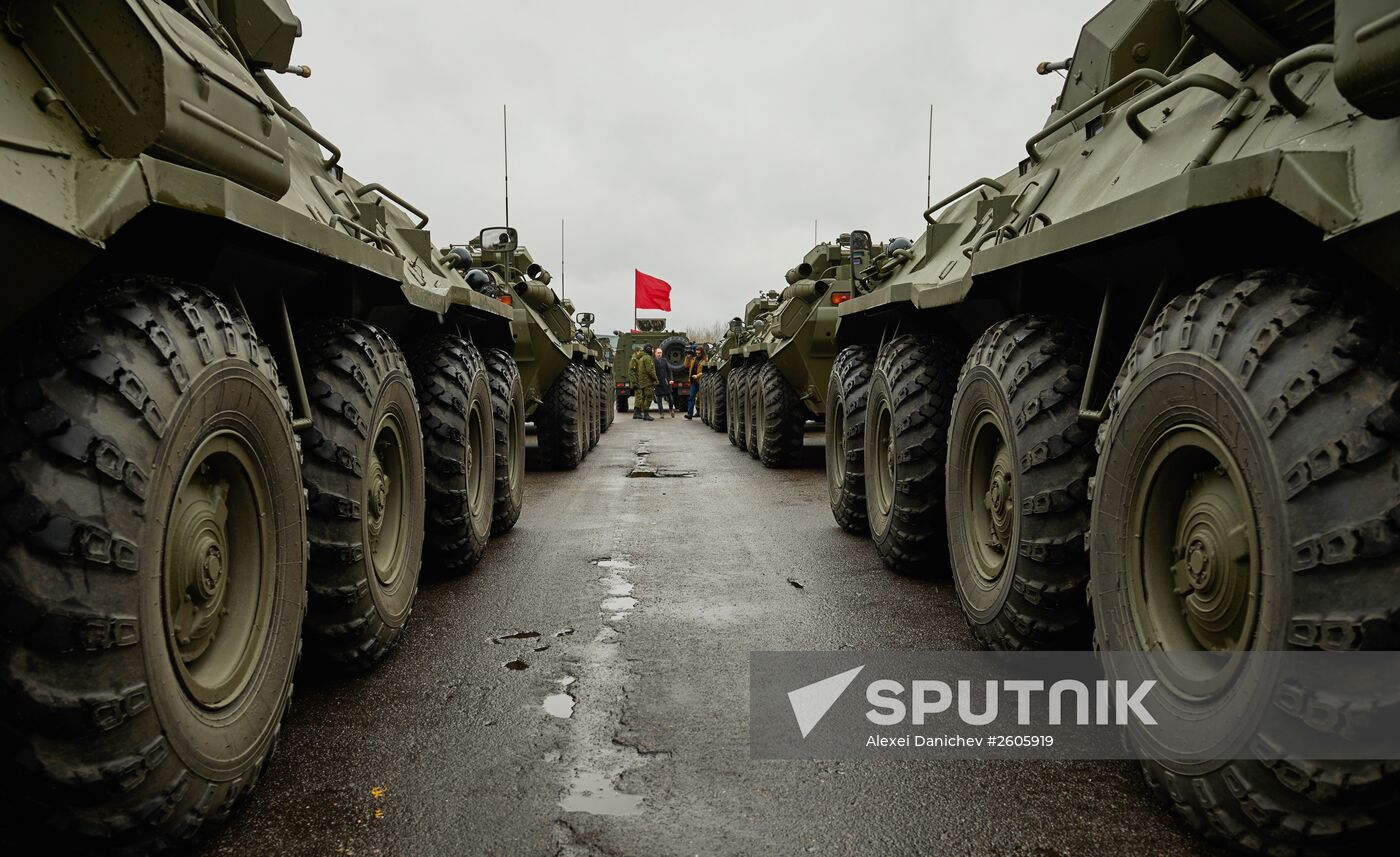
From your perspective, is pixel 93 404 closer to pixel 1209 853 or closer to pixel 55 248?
pixel 55 248

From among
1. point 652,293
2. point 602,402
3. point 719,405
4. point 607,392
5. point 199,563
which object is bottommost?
point 719,405

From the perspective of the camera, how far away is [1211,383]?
2.45 metres

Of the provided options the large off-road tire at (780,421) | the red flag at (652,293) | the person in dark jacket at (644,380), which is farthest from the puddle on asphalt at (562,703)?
the red flag at (652,293)

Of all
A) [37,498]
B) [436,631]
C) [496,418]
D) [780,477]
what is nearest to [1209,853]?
[37,498]

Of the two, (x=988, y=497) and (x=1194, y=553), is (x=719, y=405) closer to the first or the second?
(x=988, y=497)

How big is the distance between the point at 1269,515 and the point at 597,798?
178 centimetres

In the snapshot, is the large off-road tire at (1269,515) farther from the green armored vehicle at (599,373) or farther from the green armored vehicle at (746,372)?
the green armored vehicle at (599,373)

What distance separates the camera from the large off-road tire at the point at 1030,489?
3508 mm

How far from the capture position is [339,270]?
3896mm

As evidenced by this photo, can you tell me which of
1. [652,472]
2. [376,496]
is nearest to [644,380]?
[652,472]

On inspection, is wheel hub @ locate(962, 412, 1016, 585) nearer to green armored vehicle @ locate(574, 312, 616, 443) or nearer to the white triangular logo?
the white triangular logo

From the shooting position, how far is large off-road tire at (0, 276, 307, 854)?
200cm

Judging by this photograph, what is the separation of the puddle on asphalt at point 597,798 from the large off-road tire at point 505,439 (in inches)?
140

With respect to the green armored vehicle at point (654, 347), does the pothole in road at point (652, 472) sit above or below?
below
